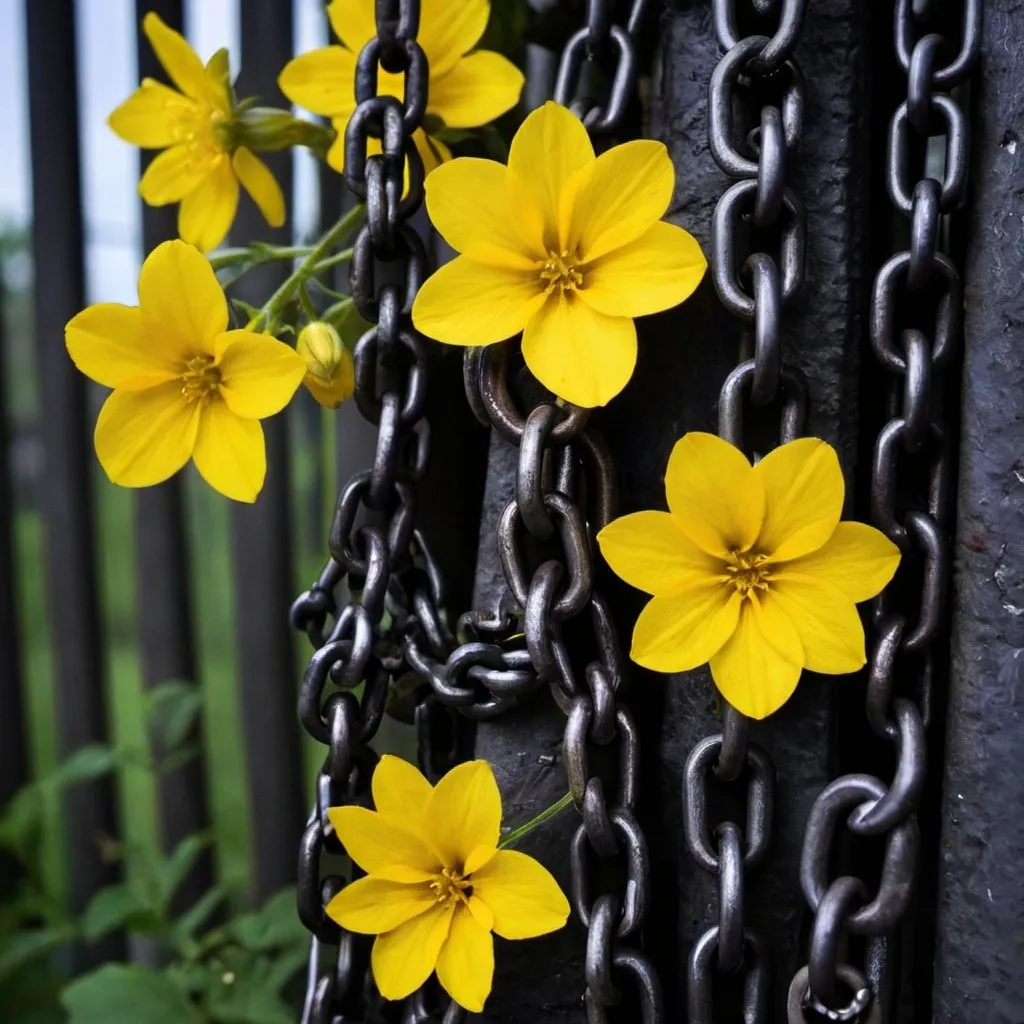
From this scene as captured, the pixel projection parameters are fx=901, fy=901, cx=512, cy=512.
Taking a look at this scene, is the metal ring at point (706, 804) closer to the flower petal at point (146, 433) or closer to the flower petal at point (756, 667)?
the flower petal at point (756, 667)

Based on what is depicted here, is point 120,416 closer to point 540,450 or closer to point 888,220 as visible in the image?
point 540,450

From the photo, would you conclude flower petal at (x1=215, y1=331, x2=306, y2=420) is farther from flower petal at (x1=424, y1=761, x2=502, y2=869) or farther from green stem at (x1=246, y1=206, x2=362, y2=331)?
flower petal at (x1=424, y1=761, x2=502, y2=869)

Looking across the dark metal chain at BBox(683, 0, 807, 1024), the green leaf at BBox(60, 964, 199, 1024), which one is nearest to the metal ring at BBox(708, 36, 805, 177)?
the dark metal chain at BBox(683, 0, 807, 1024)

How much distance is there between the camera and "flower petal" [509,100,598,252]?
43 cm

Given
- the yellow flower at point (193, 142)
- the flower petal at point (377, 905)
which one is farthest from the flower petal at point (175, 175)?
the flower petal at point (377, 905)

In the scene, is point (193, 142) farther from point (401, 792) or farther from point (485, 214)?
point (401, 792)

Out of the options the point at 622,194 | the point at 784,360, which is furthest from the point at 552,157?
the point at 784,360

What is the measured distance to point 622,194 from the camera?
1.43ft

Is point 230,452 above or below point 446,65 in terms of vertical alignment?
below

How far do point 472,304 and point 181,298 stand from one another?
0.16 metres

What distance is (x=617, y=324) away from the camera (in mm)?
431

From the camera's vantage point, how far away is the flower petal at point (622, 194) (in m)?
0.43

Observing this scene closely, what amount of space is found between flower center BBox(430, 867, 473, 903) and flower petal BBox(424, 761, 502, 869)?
0.4 inches

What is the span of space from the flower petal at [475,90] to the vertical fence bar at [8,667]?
2.65ft
